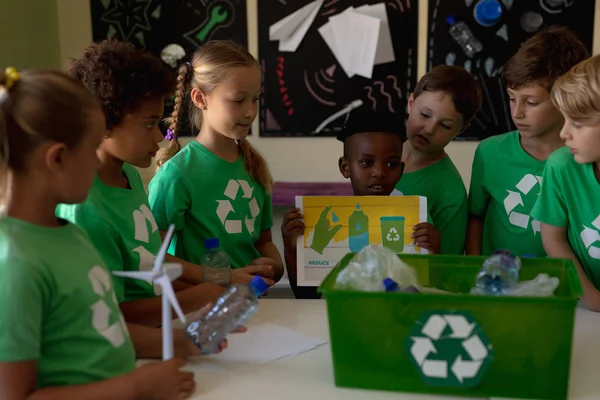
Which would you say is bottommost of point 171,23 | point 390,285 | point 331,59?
point 390,285

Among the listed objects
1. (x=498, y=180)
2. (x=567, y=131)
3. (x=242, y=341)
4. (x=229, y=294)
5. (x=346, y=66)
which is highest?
(x=346, y=66)

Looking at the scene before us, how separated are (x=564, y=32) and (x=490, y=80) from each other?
1.18 meters

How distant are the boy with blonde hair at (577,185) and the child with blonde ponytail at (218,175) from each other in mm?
828

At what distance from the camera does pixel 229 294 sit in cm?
124

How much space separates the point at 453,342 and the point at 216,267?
85cm

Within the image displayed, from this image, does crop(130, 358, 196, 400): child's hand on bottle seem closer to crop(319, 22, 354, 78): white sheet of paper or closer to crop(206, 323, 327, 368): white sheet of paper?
crop(206, 323, 327, 368): white sheet of paper

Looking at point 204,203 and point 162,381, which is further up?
point 204,203

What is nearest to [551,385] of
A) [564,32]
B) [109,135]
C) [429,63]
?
[109,135]

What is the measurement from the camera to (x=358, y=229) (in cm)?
166

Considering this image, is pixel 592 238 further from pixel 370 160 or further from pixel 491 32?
pixel 491 32

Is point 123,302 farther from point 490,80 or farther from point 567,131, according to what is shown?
point 490,80

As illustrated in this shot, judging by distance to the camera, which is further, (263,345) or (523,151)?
(523,151)

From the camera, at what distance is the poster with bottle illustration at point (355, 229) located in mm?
1654

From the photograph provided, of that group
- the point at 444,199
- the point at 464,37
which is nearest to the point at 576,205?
the point at 444,199
